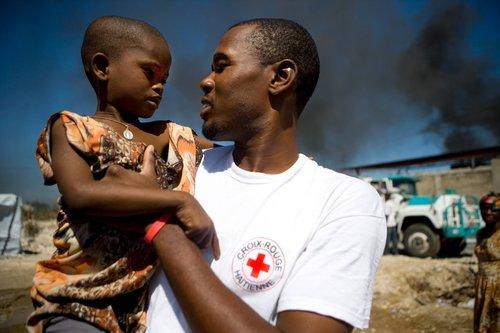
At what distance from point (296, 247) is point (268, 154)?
1.63 feet

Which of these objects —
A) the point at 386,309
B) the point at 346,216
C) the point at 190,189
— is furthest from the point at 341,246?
the point at 386,309

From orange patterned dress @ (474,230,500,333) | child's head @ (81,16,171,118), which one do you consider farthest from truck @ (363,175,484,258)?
child's head @ (81,16,171,118)

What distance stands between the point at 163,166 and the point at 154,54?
0.48 m

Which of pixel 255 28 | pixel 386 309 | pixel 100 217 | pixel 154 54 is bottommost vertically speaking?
pixel 386 309

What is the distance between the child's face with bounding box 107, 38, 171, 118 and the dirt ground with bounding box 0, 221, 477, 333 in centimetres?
516

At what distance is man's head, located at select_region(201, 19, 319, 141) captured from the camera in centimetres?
166

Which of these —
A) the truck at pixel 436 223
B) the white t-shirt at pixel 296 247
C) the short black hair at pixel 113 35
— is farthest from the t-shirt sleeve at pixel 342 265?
the truck at pixel 436 223

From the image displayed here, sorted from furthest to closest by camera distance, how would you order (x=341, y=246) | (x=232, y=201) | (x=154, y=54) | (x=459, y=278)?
(x=459, y=278) < (x=154, y=54) < (x=232, y=201) < (x=341, y=246)

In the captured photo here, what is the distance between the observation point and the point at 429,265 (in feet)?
32.3

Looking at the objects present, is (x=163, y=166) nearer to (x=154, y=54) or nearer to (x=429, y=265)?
(x=154, y=54)

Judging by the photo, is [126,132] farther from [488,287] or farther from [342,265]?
[488,287]

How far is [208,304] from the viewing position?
111 cm

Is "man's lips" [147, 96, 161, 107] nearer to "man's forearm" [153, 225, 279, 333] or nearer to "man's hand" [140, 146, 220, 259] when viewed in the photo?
"man's hand" [140, 146, 220, 259]

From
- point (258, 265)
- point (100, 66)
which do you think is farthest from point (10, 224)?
point (258, 265)
